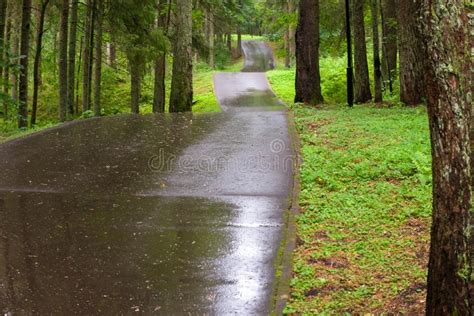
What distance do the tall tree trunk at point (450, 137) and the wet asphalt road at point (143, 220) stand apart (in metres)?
1.65

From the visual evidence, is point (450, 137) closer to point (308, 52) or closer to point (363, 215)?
point (363, 215)

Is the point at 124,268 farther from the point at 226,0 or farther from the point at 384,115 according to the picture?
the point at 226,0

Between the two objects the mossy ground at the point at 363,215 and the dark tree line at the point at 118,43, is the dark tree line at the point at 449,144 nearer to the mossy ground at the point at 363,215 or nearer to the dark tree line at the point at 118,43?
the mossy ground at the point at 363,215

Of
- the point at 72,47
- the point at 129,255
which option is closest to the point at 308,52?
the point at 72,47

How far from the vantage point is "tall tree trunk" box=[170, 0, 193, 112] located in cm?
1680

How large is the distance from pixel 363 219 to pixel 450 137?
3279mm

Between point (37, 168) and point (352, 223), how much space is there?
225 inches

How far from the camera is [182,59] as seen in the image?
17.0m

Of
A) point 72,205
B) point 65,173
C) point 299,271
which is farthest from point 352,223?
point 65,173

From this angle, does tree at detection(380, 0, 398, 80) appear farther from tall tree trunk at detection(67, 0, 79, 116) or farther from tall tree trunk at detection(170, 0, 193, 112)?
tall tree trunk at detection(67, 0, 79, 116)

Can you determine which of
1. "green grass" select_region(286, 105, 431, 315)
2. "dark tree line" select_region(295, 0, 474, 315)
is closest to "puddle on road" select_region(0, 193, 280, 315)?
"green grass" select_region(286, 105, 431, 315)

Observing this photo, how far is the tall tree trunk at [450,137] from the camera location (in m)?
3.30

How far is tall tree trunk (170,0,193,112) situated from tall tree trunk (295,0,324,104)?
134 inches

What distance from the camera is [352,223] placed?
6.40 metres
